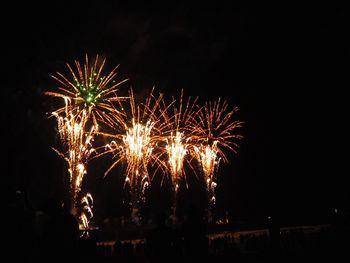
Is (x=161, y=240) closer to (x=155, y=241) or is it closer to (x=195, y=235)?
(x=155, y=241)

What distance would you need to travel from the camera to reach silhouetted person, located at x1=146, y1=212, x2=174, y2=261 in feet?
27.6

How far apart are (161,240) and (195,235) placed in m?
0.95

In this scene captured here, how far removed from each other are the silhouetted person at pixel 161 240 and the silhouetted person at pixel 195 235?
69 cm

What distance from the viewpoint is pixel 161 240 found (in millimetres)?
8445

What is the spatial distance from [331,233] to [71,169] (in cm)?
1885

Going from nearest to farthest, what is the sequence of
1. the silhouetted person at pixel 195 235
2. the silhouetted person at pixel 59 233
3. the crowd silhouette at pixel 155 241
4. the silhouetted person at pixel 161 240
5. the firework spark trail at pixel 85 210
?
the crowd silhouette at pixel 155 241, the silhouetted person at pixel 59 233, the silhouetted person at pixel 161 240, the silhouetted person at pixel 195 235, the firework spark trail at pixel 85 210

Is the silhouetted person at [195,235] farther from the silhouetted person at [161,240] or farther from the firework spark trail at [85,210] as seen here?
the firework spark trail at [85,210]

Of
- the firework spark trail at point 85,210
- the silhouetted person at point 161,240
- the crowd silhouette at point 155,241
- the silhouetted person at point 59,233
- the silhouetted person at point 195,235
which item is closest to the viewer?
the crowd silhouette at point 155,241

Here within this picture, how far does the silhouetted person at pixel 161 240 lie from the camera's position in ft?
27.6

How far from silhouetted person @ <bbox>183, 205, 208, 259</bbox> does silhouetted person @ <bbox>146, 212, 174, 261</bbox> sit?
69 cm

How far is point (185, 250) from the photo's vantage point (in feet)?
31.1

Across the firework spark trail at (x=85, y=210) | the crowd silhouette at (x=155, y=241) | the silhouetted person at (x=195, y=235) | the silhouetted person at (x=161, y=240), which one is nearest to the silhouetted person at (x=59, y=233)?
the crowd silhouette at (x=155, y=241)

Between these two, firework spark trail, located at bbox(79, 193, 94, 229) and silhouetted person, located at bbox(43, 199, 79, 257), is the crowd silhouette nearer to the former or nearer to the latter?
silhouetted person, located at bbox(43, 199, 79, 257)

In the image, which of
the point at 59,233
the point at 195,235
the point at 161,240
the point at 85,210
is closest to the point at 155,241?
the point at 161,240
